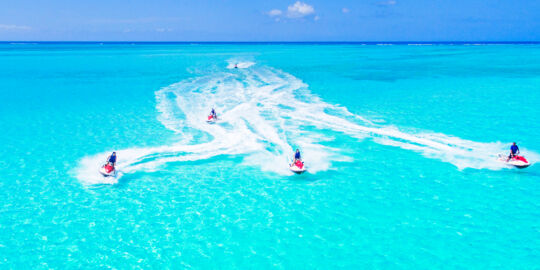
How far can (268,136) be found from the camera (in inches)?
1451

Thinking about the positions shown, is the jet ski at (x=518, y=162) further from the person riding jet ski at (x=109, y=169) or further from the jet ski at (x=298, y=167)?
the person riding jet ski at (x=109, y=169)

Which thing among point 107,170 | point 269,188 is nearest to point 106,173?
point 107,170

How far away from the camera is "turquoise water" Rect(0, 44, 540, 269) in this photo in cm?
1928

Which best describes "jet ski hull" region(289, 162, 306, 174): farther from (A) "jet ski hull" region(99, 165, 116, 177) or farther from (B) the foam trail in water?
(A) "jet ski hull" region(99, 165, 116, 177)

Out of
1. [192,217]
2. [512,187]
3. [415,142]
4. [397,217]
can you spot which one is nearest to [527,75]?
[415,142]

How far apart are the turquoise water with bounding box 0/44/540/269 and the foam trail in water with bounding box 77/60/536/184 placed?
0.69ft

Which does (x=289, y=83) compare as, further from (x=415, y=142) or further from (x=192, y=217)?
(x=192, y=217)

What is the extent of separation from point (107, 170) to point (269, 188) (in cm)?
1097

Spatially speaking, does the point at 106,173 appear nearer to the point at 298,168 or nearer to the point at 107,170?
the point at 107,170

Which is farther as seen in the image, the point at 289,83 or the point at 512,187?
the point at 289,83

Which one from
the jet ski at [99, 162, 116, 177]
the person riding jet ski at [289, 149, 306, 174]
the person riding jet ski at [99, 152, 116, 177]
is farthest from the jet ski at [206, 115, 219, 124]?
the person riding jet ski at [289, 149, 306, 174]

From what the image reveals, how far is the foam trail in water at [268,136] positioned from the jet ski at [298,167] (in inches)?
33.3

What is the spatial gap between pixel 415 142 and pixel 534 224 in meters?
14.3

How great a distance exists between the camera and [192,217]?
2242 cm
